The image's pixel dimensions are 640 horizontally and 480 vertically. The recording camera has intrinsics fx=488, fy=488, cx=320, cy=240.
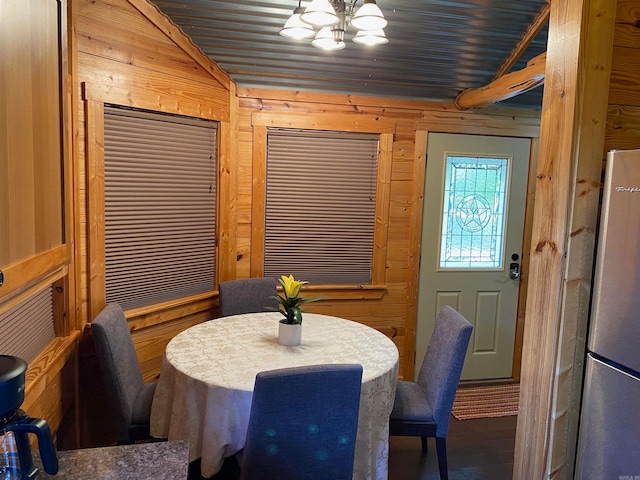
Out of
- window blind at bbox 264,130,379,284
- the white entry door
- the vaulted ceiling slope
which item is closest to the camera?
the vaulted ceiling slope

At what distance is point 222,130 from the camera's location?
3307mm

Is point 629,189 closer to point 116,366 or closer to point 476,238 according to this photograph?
point 116,366

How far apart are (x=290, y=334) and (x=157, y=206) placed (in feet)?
3.97

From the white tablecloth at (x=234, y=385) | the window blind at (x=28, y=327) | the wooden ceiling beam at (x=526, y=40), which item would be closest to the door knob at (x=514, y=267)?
the wooden ceiling beam at (x=526, y=40)

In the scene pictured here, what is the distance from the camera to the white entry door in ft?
12.5

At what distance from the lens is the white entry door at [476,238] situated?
380cm

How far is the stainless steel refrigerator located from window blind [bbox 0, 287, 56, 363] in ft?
5.92

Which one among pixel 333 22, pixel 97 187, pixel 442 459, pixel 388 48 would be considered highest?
pixel 388 48

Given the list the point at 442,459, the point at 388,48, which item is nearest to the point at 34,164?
the point at 442,459

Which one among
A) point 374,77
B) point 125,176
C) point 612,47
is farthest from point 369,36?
point 125,176

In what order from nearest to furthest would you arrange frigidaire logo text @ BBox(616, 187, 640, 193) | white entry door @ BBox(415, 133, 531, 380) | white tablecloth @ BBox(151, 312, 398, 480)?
1. frigidaire logo text @ BBox(616, 187, 640, 193)
2. white tablecloth @ BBox(151, 312, 398, 480)
3. white entry door @ BBox(415, 133, 531, 380)

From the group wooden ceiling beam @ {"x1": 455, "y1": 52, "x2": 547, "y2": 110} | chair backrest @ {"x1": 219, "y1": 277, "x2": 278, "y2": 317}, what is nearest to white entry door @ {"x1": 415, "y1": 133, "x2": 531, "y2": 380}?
wooden ceiling beam @ {"x1": 455, "y1": 52, "x2": 547, "y2": 110}

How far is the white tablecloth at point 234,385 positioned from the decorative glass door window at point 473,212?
1.66 meters

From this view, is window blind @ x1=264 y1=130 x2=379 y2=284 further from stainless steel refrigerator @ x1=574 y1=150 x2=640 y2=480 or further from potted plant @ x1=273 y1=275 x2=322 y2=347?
stainless steel refrigerator @ x1=574 y1=150 x2=640 y2=480
